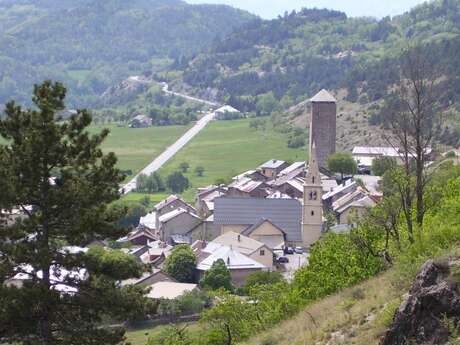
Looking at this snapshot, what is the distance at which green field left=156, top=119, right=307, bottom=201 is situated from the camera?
109625 mm

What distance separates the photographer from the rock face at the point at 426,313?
1224 cm

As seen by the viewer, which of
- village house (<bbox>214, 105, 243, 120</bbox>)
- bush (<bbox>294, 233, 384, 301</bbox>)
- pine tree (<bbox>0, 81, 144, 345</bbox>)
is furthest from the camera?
village house (<bbox>214, 105, 243, 120</bbox>)

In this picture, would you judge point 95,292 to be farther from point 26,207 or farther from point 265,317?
point 265,317

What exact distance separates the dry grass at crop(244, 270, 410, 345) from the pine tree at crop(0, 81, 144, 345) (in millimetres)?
3017

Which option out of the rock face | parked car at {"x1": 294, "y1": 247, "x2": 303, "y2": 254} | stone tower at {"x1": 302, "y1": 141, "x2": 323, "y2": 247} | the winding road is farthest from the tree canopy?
the winding road

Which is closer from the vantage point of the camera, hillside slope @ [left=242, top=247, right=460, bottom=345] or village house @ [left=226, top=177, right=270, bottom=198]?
hillside slope @ [left=242, top=247, right=460, bottom=345]

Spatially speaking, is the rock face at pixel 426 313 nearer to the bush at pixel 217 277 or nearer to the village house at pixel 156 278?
the bush at pixel 217 277

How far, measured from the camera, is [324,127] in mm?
89312

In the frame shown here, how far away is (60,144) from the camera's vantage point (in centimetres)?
1773

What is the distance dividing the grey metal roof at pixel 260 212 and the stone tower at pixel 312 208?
0.73 meters

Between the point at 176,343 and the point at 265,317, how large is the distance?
7.85ft

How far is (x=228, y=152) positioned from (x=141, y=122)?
42108mm

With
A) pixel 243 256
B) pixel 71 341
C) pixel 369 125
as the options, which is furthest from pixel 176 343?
pixel 369 125

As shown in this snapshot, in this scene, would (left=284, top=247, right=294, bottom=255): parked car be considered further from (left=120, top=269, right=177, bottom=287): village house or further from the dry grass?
the dry grass
